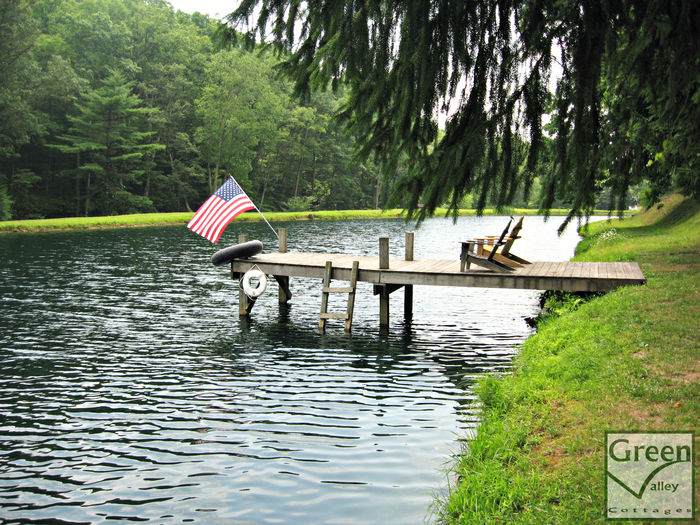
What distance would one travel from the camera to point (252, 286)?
16938 millimetres

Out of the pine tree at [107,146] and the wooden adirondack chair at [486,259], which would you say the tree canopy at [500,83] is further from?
the pine tree at [107,146]

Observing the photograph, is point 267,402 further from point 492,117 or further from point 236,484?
point 492,117

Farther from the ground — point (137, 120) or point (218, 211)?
point (137, 120)

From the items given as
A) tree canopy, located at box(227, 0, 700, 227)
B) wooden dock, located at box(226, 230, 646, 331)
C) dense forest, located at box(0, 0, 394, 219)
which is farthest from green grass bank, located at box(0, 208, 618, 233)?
tree canopy, located at box(227, 0, 700, 227)

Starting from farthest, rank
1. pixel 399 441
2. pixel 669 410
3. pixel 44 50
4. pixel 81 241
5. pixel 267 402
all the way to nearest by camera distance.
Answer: pixel 44 50, pixel 81 241, pixel 267 402, pixel 399 441, pixel 669 410

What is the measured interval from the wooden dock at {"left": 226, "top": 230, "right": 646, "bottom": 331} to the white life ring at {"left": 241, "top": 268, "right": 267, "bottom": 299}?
0.38 m

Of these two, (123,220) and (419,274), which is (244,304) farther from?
(123,220)

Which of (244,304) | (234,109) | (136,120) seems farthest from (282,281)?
(234,109)

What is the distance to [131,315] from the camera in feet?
57.1

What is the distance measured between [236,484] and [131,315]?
37.7 feet

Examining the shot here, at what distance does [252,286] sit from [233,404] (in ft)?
24.2

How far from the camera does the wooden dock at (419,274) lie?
13.9 meters

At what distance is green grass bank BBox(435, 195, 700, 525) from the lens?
5.39 meters

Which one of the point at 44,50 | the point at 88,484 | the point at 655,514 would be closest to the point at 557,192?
the point at 655,514
